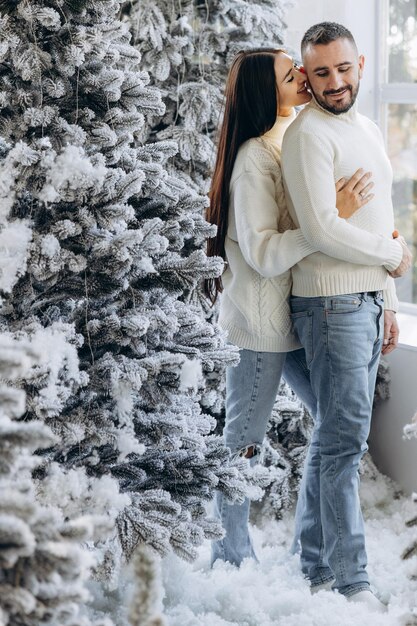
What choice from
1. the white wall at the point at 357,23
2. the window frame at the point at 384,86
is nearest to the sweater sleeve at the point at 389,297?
the window frame at the point at 384,86

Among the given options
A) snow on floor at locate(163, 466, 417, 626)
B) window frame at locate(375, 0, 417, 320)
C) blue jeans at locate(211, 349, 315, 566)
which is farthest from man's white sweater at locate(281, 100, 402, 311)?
window frame at locate(375, 0, 417, 320)

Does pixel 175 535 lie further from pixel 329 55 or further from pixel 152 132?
pixel 152 132

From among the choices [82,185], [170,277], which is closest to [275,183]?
[170,277]

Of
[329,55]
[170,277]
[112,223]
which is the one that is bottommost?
[170,277]

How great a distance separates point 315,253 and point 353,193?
16cm

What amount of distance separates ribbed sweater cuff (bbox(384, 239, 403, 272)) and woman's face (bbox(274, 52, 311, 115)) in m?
0.40

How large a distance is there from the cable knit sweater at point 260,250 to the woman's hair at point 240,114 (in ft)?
0.08

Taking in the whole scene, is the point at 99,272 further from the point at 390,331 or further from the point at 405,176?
the point at 405,176

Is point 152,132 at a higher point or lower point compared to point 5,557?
higher

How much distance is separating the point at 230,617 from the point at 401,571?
57cm

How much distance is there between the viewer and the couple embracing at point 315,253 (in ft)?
5.74

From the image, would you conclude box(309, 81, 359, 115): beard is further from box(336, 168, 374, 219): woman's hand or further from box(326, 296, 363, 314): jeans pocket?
box(326, 296, 363, 314): jeans pocket

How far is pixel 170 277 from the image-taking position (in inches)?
58.9

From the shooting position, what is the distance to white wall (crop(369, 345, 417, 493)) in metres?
2.50
